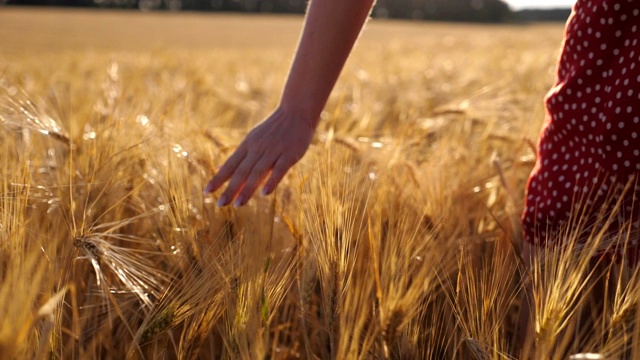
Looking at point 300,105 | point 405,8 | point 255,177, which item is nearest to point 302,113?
point 300,105

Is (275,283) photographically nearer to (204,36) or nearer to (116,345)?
(116,345)

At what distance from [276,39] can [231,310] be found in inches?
693

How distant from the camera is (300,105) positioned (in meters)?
0.89

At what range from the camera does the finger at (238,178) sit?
85 centimetres

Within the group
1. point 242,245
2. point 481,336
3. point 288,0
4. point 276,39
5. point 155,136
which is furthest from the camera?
point 288,0

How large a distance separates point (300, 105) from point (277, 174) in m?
0.11

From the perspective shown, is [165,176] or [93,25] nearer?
[165,176]

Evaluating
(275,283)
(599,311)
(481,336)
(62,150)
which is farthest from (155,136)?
(599,311)

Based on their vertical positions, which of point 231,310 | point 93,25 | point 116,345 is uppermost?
point 231,310

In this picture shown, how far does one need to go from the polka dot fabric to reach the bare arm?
0.30 meters

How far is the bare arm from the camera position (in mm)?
856

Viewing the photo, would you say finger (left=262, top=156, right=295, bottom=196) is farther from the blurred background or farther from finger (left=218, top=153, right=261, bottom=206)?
the blurred background

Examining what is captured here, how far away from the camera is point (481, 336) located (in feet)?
2.09

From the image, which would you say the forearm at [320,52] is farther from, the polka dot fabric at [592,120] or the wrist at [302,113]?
the polka dot fabric at [592,120]
